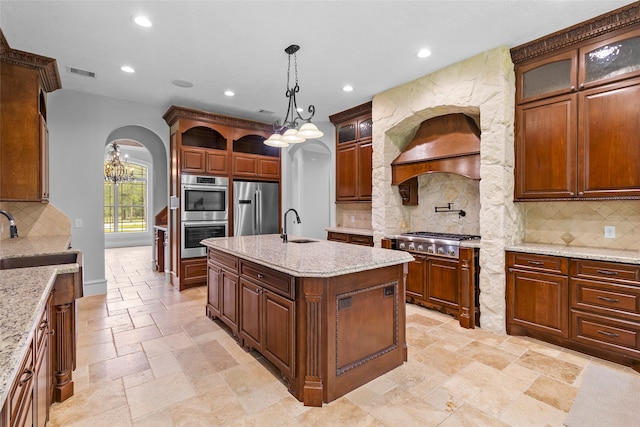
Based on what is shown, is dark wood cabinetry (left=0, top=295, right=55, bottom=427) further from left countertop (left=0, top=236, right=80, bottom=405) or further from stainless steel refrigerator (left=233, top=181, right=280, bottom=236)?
stainless steel refrigerator (left=233, top=181, right=280, bottom=236)

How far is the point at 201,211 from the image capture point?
517 cm

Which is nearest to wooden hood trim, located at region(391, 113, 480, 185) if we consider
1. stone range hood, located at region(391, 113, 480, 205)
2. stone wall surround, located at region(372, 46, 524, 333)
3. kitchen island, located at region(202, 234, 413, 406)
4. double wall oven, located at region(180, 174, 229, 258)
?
stone range hood, located at region(391, 113, 480, 205)

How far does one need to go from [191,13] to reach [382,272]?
2642 mm

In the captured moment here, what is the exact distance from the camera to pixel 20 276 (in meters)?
1.75

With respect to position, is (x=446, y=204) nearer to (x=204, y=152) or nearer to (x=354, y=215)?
(x=354, y=215)

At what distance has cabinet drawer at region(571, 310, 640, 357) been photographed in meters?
2.53

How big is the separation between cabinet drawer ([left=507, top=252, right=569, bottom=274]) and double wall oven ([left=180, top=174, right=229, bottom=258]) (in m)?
4.15

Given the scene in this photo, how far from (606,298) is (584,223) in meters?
0.90

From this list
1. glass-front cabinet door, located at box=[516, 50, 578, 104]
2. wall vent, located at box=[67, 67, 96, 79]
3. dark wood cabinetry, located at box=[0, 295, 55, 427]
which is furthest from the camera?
wall vent, located at box=[67, 67, 96, 79]

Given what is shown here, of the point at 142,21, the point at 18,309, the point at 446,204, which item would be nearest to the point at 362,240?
the point at 446,204

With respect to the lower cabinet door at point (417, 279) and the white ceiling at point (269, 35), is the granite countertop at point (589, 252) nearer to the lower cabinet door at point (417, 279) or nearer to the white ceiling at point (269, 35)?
the lower cabinet door at point (417, 279)

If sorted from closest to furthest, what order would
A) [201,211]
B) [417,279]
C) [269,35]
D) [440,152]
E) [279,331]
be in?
[279,331], [269,35], [440,152], [417,279], [201,211]

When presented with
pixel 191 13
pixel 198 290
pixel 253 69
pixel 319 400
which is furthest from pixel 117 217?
pixel 319 400

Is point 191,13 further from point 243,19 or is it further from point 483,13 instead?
point 483,13
